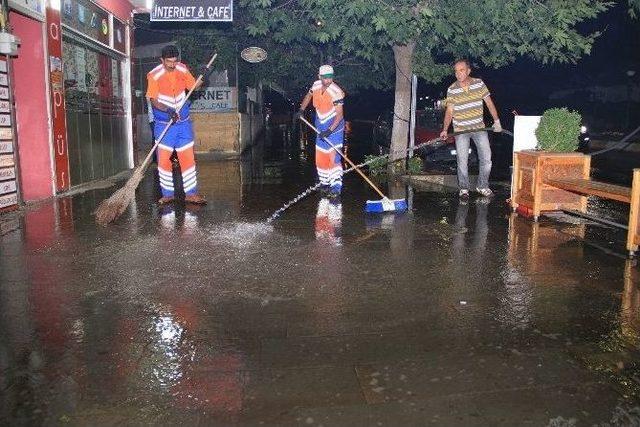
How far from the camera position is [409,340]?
11.5 feet

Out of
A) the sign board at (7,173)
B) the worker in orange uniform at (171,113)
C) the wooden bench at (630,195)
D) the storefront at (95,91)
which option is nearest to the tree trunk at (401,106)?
the worker in orange uniform at (171,113)

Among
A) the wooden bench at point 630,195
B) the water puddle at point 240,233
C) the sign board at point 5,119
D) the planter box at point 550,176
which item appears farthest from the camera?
the sign board at point 5,119

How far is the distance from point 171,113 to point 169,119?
17 cm

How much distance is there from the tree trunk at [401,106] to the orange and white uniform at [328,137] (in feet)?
9.16

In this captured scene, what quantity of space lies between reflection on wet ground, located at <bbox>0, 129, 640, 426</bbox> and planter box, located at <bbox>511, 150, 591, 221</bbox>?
1.30 ft

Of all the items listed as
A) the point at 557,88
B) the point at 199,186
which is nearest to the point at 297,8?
the point at 199,186

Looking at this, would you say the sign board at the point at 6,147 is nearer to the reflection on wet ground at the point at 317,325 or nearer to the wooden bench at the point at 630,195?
the reflection on wet ground at the point at 317,325

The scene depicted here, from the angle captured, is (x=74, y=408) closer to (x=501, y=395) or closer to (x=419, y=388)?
(x=419, y=388)

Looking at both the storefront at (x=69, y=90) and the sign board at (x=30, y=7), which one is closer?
the sign board at (x=30, y=7)

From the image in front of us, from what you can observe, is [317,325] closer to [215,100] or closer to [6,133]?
[6,133]

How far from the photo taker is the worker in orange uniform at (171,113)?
25.6 feet

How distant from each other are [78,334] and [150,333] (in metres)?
0.45

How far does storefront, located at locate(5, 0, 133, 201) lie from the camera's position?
8352mm

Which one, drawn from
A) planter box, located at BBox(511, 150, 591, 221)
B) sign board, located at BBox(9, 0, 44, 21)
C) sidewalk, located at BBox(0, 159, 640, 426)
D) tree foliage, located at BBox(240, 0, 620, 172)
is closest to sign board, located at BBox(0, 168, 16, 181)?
sidewalk, located at BBox(0, 159, 640, 426)
